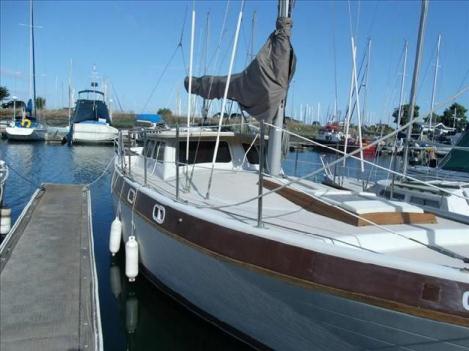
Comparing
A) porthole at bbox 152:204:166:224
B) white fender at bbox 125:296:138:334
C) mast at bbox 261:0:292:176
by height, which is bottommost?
white fender at bbox 125:296:138:334

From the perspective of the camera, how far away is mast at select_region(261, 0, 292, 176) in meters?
6.64

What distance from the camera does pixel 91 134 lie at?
136 feet

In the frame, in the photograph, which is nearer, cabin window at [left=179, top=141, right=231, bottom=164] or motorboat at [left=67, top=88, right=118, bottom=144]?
cabin window at [left=179, top=141, right=231, bottom=164]

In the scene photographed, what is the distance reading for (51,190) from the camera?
13.1 metres

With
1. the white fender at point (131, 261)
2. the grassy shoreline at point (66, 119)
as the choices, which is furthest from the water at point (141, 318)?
the grassy shoreline at point (66, 119)

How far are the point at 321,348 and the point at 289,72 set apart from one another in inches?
157

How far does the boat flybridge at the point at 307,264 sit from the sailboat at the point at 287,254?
0.01 m

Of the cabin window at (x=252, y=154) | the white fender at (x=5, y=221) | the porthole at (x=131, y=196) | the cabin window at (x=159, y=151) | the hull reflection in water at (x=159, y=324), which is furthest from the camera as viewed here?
the white fender at (x=5, y=221)

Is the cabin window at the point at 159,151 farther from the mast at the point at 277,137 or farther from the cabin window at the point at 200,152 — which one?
the mast at the point at 277,137

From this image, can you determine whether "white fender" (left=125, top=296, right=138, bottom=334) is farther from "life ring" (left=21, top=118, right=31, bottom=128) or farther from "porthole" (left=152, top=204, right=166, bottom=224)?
"life ring" (left=21, top=118, right=31, bottom=128)

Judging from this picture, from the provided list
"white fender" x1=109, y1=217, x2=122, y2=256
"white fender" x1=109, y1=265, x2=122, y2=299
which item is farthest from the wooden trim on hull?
"white fender" x1=109, y1=217, x2=122, y2=256

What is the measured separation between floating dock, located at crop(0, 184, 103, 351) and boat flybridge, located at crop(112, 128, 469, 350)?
3.88 feet

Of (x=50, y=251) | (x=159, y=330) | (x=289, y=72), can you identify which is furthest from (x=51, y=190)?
(x=289, y=72)

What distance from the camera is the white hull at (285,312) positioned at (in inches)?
149
